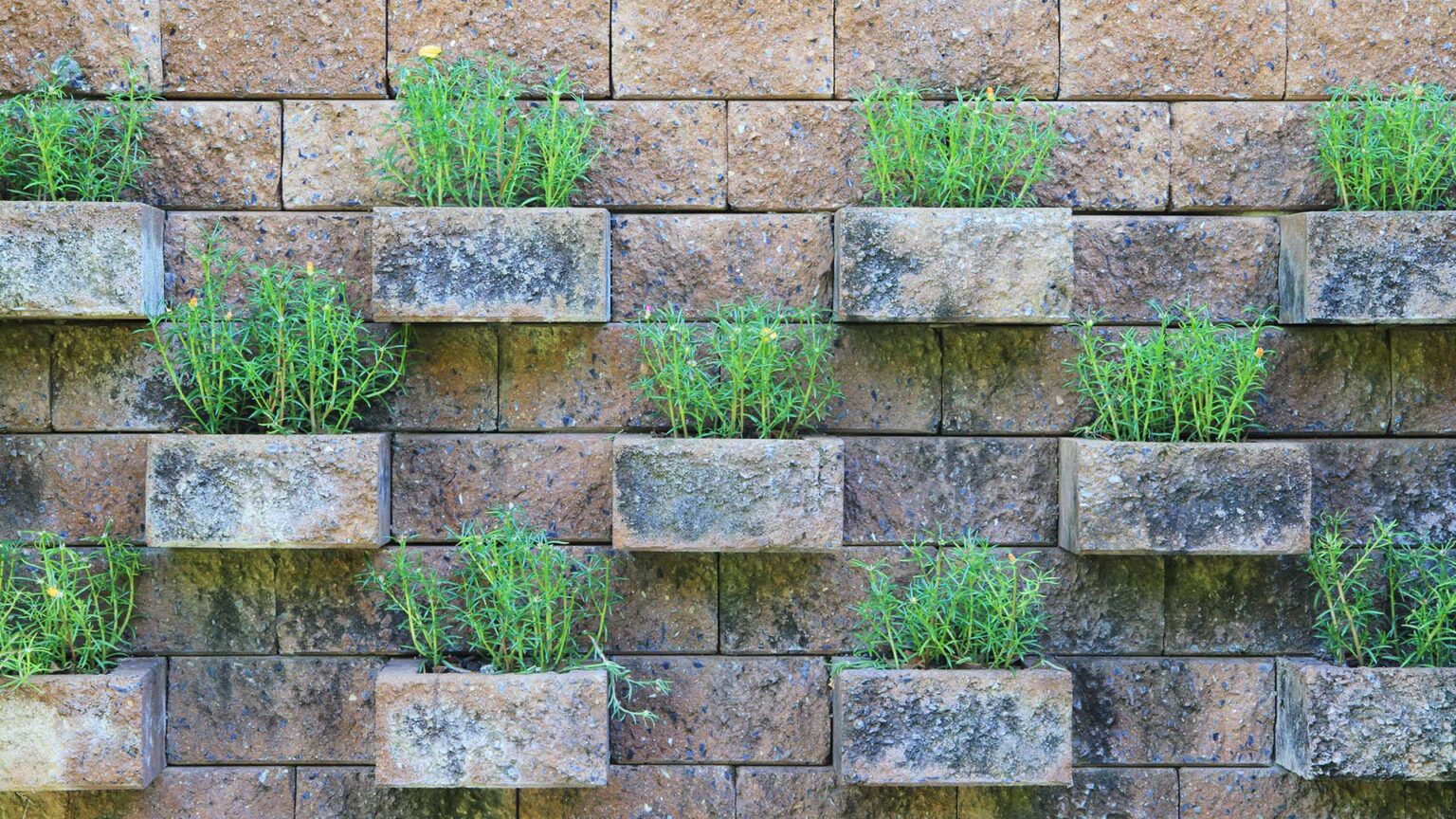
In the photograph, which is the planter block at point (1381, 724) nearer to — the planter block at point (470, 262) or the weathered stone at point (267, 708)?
the planter block at point (470, 262)

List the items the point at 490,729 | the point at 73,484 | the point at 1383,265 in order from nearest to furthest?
the point at 490,729
the point at 1383,265
the point at 73,484

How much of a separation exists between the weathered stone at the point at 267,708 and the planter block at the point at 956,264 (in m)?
1.60

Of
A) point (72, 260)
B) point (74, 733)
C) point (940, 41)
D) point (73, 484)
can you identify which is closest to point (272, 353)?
point (72, 260)

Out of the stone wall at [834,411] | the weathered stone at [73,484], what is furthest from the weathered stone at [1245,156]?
the weathered stone at [73,484]

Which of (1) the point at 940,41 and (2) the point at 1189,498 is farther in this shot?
(1) the point at 940,41

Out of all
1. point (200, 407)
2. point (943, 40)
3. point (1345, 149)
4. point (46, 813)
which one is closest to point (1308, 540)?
point (1345, 149)

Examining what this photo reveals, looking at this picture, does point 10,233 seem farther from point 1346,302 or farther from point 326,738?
point 1346,302

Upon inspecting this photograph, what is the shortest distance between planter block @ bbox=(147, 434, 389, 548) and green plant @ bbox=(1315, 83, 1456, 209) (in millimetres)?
2605

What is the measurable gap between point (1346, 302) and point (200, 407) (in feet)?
9.57

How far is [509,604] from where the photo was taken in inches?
118

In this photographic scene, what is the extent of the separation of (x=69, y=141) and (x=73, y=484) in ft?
2.87

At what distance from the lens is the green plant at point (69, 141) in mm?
3057

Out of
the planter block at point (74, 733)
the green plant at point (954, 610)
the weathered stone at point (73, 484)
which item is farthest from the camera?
the weathered stone at point (73, 484)

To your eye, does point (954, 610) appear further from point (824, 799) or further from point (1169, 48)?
point (1169, 48)
